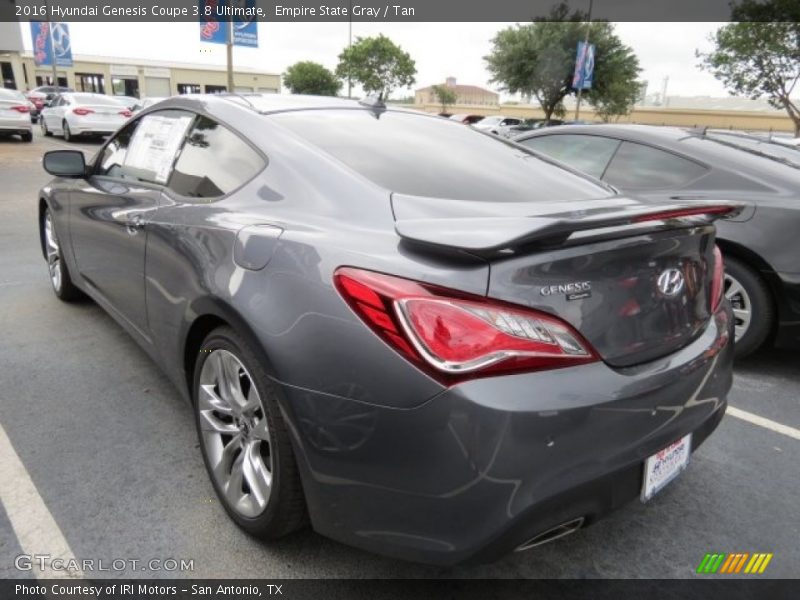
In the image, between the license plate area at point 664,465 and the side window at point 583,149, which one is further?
the side window at point 583,149

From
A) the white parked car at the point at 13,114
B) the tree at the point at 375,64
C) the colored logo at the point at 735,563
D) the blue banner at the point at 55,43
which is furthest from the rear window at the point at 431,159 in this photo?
the tree at the point at 375,64

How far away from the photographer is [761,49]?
27672mm

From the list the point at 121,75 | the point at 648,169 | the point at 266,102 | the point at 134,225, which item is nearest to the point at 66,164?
the point at 134,225

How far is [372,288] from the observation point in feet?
5.21

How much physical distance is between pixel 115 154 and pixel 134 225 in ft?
3.15

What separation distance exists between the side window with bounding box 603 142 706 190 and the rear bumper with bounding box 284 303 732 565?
2.79 m

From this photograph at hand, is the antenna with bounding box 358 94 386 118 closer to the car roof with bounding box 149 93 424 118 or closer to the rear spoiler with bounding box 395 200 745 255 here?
the car roof with bounding box 149 93 424 118

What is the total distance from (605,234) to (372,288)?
0.65 m

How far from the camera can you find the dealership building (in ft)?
190

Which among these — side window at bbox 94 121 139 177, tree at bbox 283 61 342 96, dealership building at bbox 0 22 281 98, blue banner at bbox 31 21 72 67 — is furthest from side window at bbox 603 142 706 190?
tree at bbox 283 61 342 96

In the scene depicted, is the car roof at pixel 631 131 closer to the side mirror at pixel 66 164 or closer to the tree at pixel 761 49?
the side mirror at pixel 66 164

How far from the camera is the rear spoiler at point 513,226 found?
1.50 m

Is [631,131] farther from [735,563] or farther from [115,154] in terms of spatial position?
[115,154]

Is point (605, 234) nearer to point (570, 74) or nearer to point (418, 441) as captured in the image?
point (418, 441)
